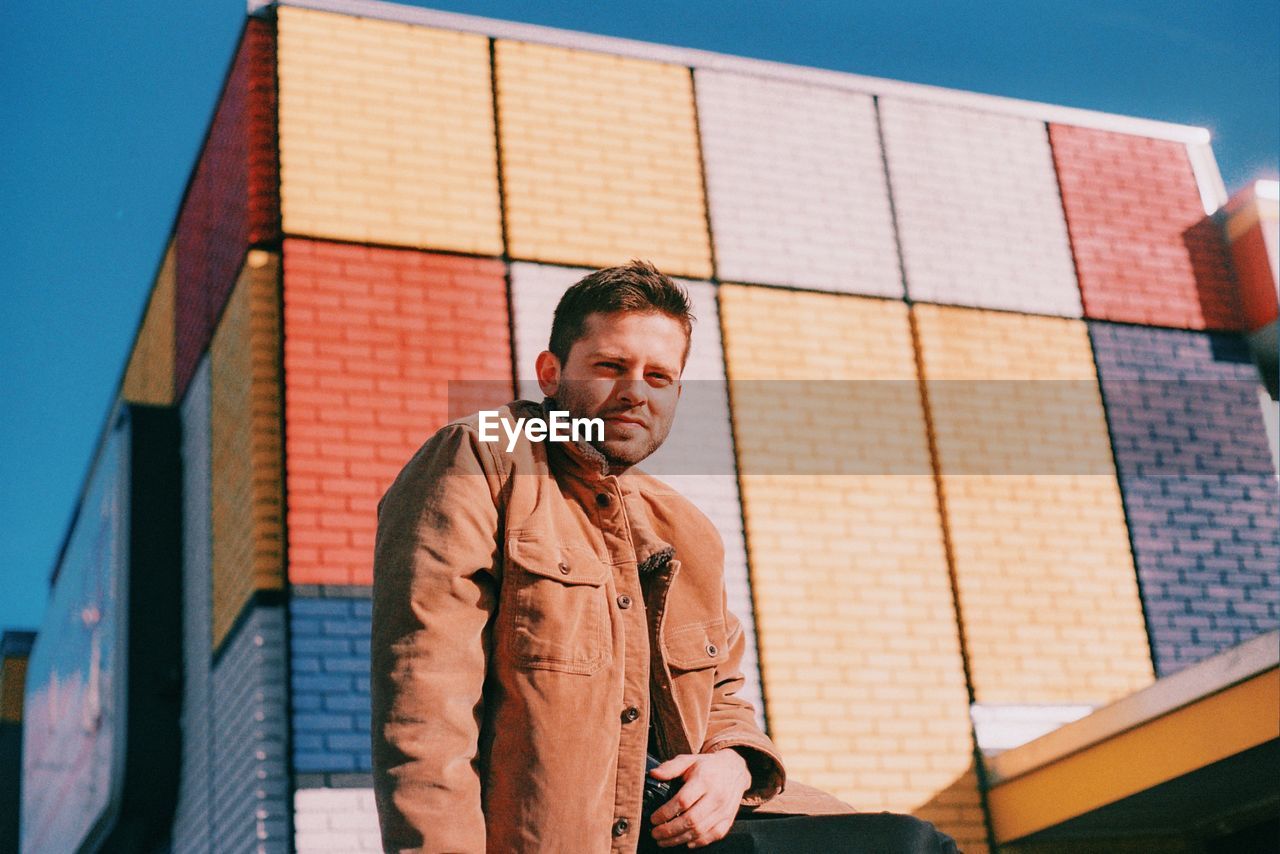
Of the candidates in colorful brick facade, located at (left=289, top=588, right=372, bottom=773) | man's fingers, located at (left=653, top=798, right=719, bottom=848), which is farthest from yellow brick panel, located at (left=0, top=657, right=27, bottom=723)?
man's fingers, located at (left=653, top=798, right=719, bottom=848)

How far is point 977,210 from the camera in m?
9.53

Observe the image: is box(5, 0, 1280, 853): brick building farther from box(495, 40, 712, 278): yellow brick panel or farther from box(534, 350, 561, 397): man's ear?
box(534, 350, 561, 397): man's ear

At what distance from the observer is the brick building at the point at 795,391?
737 centimetres

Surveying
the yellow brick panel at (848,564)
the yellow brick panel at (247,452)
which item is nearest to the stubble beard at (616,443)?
the yellow brick panel at (247,452)

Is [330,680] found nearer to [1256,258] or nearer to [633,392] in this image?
[633,392]

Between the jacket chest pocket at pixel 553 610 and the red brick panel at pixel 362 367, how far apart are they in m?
5.30

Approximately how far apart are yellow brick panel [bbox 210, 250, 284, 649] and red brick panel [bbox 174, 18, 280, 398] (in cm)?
24

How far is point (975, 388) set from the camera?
356 inches

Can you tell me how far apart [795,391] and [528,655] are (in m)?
6.69

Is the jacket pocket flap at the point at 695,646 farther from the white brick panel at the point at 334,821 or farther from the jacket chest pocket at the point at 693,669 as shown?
the white brick panel at the point at 334,821

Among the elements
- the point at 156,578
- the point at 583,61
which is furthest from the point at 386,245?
the point at 156,578

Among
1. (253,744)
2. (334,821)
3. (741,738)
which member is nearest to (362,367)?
(253,744)

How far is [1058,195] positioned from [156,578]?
6.07 meters

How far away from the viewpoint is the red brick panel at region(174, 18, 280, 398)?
26.0 ft
